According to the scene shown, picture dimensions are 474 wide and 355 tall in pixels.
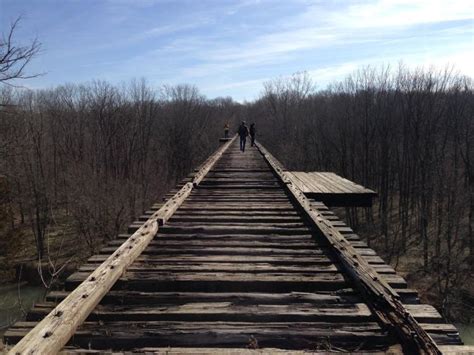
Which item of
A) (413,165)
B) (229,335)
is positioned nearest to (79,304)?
(229,335)

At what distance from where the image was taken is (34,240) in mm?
36062

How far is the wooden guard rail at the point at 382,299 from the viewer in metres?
2.20

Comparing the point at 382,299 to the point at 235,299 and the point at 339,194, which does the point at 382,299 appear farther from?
the point at 339,194

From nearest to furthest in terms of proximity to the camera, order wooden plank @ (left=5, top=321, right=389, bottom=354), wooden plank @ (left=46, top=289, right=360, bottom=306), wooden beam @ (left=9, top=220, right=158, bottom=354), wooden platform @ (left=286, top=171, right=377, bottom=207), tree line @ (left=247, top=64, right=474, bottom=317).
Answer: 1. wooden beam @ (left=9, top=220, right=158, bottom=354)
2. wooden plank @ (left=5, top=321, right=389, bottom=354)
3. wooden plank @ (left=46, top=289, right=360, bottom=306)
4. wooden platform @ (left=286, top=171, right=377, bottom=207)
5. tree line @ (left=247, top=64, right=474, bottom=317)

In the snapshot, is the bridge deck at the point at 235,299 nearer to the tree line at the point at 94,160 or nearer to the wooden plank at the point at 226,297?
the wooden plank at the point at 226,297

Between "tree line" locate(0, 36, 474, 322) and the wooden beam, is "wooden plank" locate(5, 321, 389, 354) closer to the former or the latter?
the wooden beam

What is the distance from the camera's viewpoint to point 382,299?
2.79 metres

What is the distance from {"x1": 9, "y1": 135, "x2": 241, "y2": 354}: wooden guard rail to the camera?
213 centimetres

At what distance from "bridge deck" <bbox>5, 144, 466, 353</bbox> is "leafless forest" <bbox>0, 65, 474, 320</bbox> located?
20.1 metres

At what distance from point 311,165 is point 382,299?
1819 inches

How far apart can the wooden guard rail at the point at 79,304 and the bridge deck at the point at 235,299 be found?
0.08 meters

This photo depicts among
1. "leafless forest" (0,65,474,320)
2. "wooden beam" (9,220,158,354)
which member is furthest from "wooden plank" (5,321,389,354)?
"leafless forest" (0,65,474,320)

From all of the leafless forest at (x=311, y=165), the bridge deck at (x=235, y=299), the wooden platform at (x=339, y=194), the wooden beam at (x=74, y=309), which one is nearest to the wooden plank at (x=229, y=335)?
the bridge deck at (x=235, y=299)

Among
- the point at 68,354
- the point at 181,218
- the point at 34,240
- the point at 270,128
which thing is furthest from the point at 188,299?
the point at 270,128
